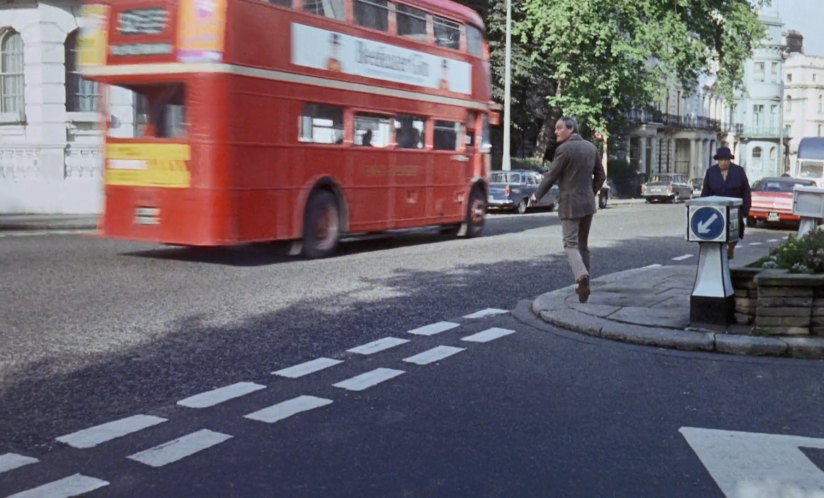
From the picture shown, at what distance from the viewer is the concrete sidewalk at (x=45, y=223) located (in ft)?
67.5

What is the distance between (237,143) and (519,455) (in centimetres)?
911

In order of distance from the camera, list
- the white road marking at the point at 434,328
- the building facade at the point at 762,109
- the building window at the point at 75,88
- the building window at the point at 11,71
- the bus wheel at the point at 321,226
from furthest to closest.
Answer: the building facade at the point at 762,109 → the building window at the point at 11,71 → the building window at the point at 75,88 → the bus wheel at the point at 321,226 → the white road marking at the point at 434,328

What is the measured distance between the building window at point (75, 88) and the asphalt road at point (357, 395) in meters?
15.6

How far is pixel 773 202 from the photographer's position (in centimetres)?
2558

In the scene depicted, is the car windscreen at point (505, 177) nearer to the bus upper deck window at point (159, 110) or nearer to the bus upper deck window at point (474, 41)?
the bus upper deck window at point (474, 41)

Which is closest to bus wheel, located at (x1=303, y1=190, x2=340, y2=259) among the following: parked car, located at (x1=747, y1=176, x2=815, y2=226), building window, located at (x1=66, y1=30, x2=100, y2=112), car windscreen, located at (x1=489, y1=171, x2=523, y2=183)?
building window, located at (x1=66, y1=30, x2=100, y2=112)

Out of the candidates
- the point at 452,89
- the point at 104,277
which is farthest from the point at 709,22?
the point at 104,277

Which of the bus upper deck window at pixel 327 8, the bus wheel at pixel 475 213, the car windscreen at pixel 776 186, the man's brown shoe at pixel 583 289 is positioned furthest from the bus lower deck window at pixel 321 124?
the car windscreen at pixel 776 186

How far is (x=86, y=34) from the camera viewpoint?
1380 cm

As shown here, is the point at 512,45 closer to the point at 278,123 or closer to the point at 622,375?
the point at 278,123

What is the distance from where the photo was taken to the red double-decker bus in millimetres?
12734

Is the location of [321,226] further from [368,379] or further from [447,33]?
[368,379]

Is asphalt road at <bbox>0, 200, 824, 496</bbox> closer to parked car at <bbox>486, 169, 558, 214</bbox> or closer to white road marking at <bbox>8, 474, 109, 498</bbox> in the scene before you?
white road marking at <bbox>8, 474, 109, 498</bbox>

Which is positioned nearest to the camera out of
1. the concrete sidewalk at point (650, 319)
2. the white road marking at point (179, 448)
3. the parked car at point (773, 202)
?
the white road marking at point (179, 448)
